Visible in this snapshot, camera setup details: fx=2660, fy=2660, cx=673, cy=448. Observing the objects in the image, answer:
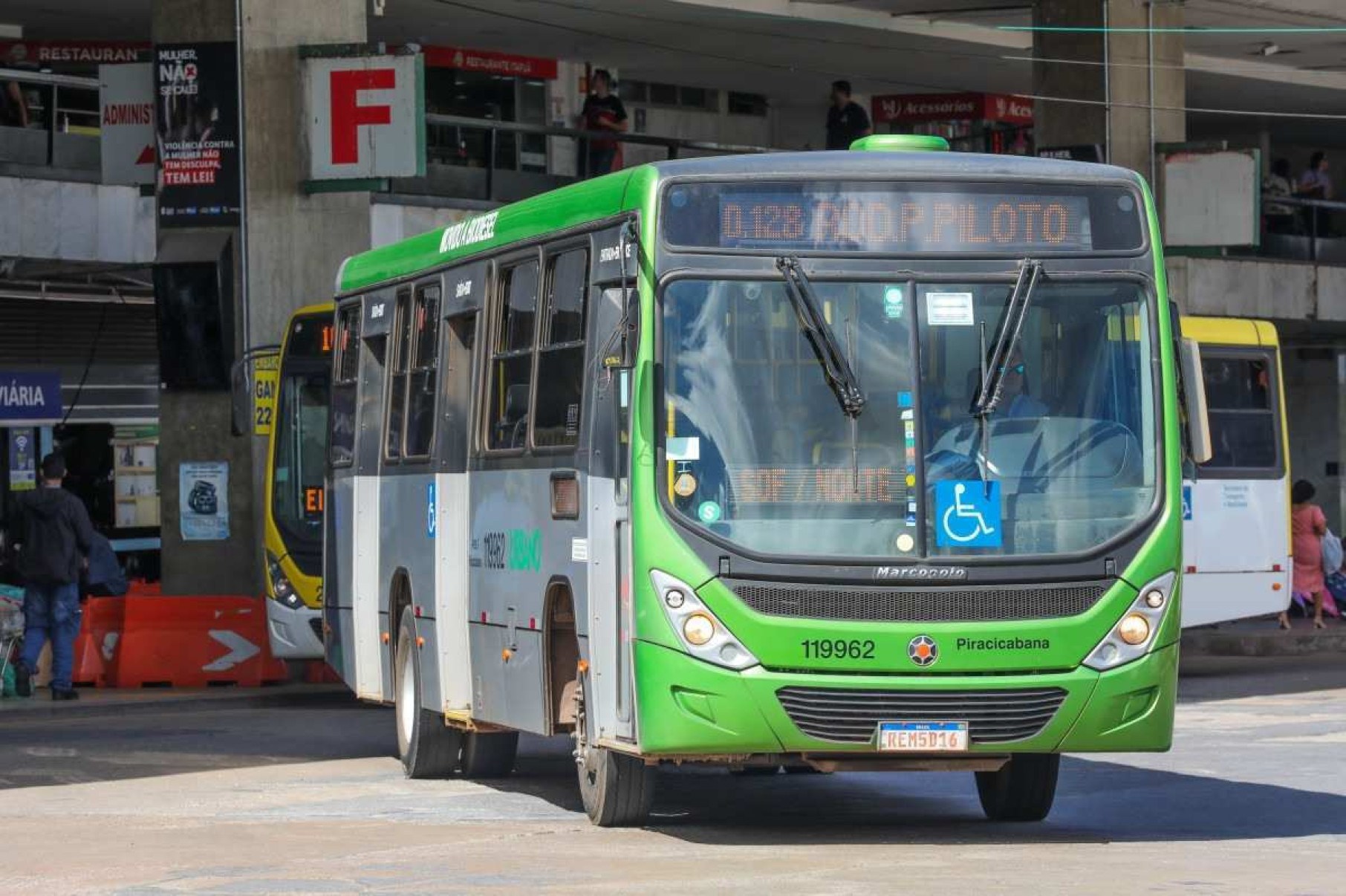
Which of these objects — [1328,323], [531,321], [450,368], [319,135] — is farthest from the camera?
[1328,323]

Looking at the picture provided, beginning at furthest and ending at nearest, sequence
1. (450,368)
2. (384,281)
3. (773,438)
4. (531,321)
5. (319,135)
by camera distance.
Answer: (319,135), (384,281), (450,368), (531,321), (773,438)

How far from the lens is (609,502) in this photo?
459 inches

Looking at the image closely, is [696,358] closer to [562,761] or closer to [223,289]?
[562,761]

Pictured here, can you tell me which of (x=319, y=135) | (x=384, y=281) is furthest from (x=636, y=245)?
(x=319, y=135)

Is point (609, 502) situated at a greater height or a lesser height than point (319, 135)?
lesser

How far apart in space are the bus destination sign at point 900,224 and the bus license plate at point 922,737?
2060 mm

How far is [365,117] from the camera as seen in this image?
82.6ft

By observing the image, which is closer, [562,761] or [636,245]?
[636,245]

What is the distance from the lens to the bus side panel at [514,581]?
12695 millimetres

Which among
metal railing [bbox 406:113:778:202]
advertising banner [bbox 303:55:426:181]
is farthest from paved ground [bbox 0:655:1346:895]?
metal railing [bbox 406:113:778:202]

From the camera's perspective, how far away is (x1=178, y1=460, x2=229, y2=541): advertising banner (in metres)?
26.2

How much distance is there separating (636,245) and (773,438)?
1.05 metres

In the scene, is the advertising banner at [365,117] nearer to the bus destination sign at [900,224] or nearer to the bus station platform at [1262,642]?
the bus station platform at [1262,642]

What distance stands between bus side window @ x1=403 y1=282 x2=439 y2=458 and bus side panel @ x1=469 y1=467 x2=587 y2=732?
1080 mm
